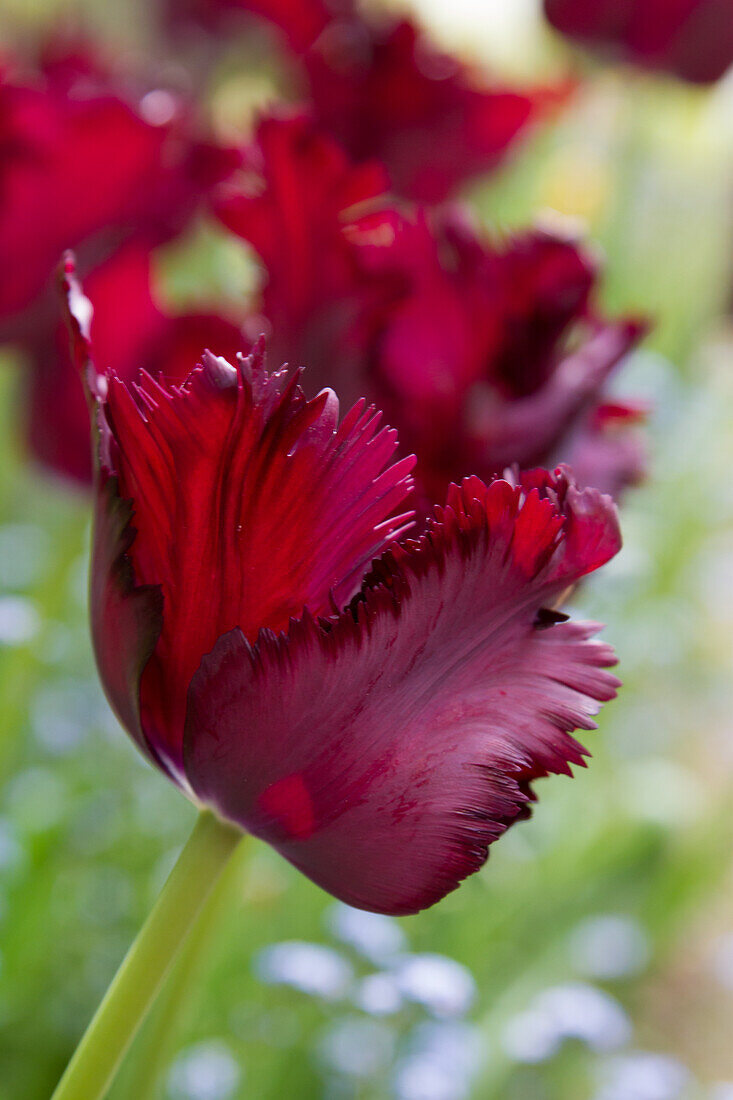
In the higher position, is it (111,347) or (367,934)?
(111,347)

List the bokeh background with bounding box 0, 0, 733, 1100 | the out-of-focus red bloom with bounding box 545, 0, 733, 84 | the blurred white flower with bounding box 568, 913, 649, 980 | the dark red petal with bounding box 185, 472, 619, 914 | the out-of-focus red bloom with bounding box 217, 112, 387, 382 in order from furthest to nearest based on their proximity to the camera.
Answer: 1. the out-of-focus red bloom with bounding box 545, 0, 733, 84
2. the blurred white flower with bounding box 568, 913, 649, 980
3. the bokeh background with bounding box 0, 0, 733, 1100
4. the out-of-focus red bloom with bounding box 217, 112, 387, 382
5. the dark red petal with bounding box 185, 472, 619, 914

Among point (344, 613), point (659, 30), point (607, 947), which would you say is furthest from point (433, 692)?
point (659, 30)

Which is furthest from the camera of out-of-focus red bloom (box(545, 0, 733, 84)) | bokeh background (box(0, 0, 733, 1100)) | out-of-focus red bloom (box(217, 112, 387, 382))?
out-of-focus red bloom (box(545, 0, 733, 84))

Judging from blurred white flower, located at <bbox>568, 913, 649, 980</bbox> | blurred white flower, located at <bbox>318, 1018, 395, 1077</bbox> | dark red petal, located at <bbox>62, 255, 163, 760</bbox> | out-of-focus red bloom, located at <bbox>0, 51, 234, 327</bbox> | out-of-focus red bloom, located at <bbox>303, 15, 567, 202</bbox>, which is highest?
out-of-focus red bloom, located at <bbox>303, 15, 567, 202</bbox>

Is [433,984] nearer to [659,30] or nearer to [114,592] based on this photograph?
[114,592]

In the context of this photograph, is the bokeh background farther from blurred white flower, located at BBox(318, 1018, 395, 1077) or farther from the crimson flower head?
the crimson flower head

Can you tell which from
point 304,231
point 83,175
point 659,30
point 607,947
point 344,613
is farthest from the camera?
point 659,30

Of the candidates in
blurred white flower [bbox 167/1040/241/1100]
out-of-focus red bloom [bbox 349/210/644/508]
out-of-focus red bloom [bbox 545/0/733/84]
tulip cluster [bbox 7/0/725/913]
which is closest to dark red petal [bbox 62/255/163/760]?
tulip cluster [bbox 7/0/725/913]

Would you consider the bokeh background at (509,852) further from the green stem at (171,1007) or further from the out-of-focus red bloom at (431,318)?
the out-of-focus red bloom at (431,318)
